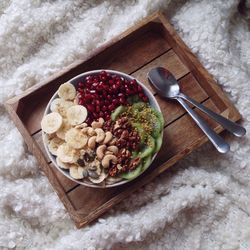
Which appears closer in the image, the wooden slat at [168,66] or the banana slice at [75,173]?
the banana slice at [75,173]

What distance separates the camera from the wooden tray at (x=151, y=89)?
1036 millimetres

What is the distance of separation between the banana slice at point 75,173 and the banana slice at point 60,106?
0.12 m

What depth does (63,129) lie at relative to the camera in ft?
3.35

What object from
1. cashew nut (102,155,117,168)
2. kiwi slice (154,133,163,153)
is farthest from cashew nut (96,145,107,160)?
kiwi slice (154,133,163,153)

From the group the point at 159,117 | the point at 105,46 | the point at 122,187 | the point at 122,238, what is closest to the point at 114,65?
the point at 105,46

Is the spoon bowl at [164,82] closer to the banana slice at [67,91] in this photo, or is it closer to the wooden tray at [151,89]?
the wooden tray at [151,89]

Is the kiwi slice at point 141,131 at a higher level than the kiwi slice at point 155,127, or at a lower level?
higher

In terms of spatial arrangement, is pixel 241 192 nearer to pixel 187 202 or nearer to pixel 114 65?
pixel 187 202

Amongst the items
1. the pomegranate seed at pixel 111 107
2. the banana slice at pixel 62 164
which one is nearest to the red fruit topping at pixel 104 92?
the pomegranate seed at pixel 111 107

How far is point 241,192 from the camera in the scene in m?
1.08

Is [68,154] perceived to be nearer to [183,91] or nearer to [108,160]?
[108,160]

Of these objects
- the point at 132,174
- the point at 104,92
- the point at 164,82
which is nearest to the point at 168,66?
the point at 164,82

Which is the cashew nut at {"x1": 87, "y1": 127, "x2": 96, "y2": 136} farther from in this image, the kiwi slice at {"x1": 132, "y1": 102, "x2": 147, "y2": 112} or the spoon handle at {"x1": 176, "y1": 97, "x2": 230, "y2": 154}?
the spoon handle at {"x1": 176, "y1": 97, "x2": 230, "y2": 154}

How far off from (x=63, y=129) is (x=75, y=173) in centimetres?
10
